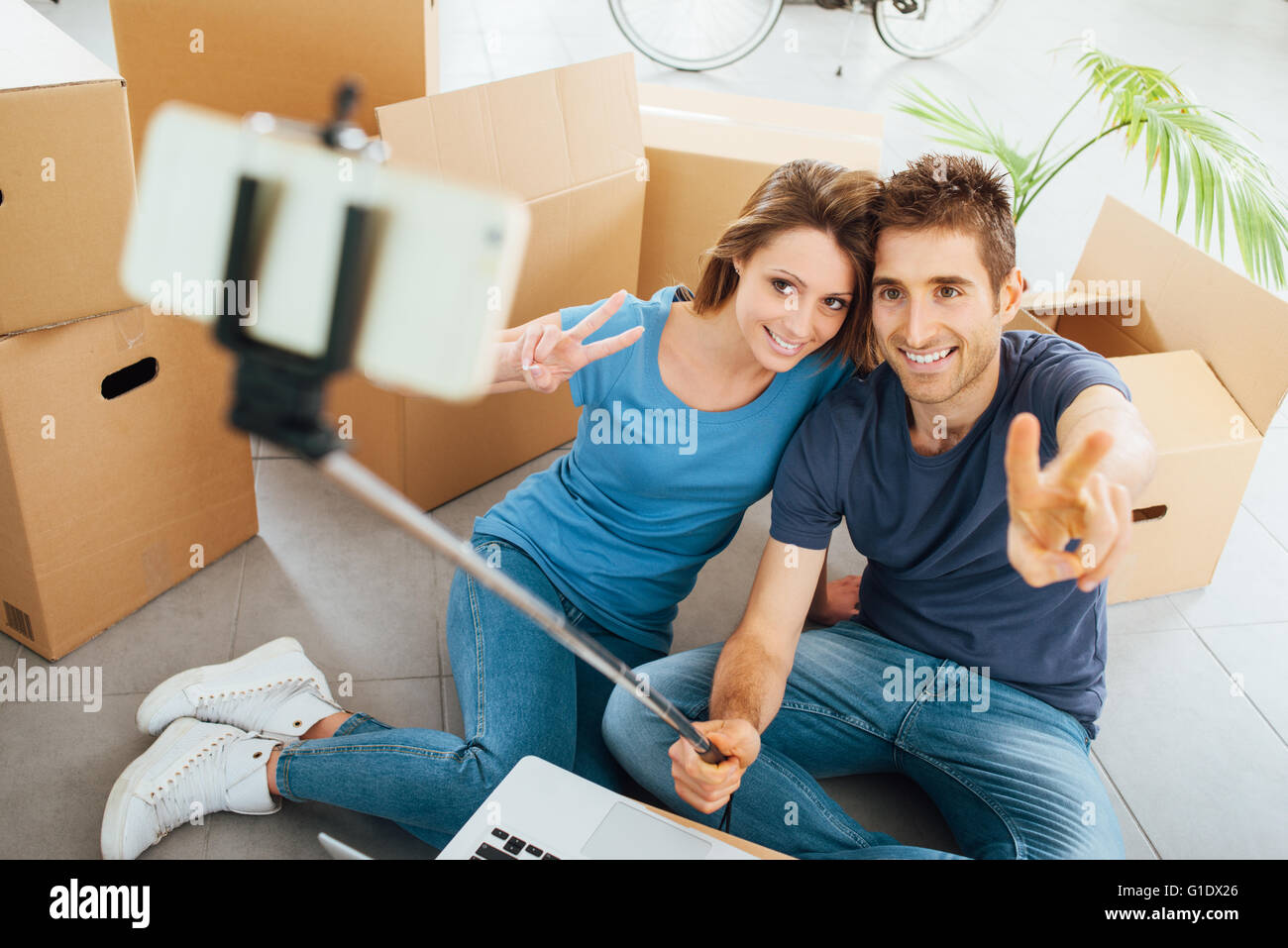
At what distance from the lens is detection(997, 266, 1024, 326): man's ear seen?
1.24m

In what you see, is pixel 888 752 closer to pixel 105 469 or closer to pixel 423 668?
pixel 423 668

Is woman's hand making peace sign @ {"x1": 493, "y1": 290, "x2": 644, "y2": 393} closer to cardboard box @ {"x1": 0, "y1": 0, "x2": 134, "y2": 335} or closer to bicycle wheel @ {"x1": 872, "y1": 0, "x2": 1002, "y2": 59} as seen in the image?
cardboard box @ {"x1": 0, "y1": 0, "x2": 134, "y2": 335}

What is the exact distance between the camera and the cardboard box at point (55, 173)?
1.15m

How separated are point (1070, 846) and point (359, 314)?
3.74ft

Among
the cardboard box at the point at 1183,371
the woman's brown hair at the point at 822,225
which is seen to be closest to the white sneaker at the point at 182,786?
the woman's brown hair at the point at 822,225

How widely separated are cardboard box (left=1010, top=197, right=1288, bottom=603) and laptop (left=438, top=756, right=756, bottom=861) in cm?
119

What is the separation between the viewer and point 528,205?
5.72ft

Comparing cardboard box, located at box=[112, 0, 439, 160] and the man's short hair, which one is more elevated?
cardboard box, located at box=[112, 0, 439, 160]

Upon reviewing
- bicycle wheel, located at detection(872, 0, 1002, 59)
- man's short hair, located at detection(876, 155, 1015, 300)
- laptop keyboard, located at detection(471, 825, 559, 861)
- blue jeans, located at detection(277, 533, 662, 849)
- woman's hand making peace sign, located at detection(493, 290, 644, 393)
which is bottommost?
blue jeans, located at detection(277, 533, 662, 849)

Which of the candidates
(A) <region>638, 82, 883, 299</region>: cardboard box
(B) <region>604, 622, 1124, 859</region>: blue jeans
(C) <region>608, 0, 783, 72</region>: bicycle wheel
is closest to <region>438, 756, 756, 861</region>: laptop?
(B) <region>604, 622, 1124, 859</region>: blue jeans

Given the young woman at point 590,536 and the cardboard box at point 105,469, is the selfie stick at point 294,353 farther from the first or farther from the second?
the cardboard box at point 105,469

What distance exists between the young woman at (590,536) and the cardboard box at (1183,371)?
0.74 meters

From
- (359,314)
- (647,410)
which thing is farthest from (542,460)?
(359,314)
